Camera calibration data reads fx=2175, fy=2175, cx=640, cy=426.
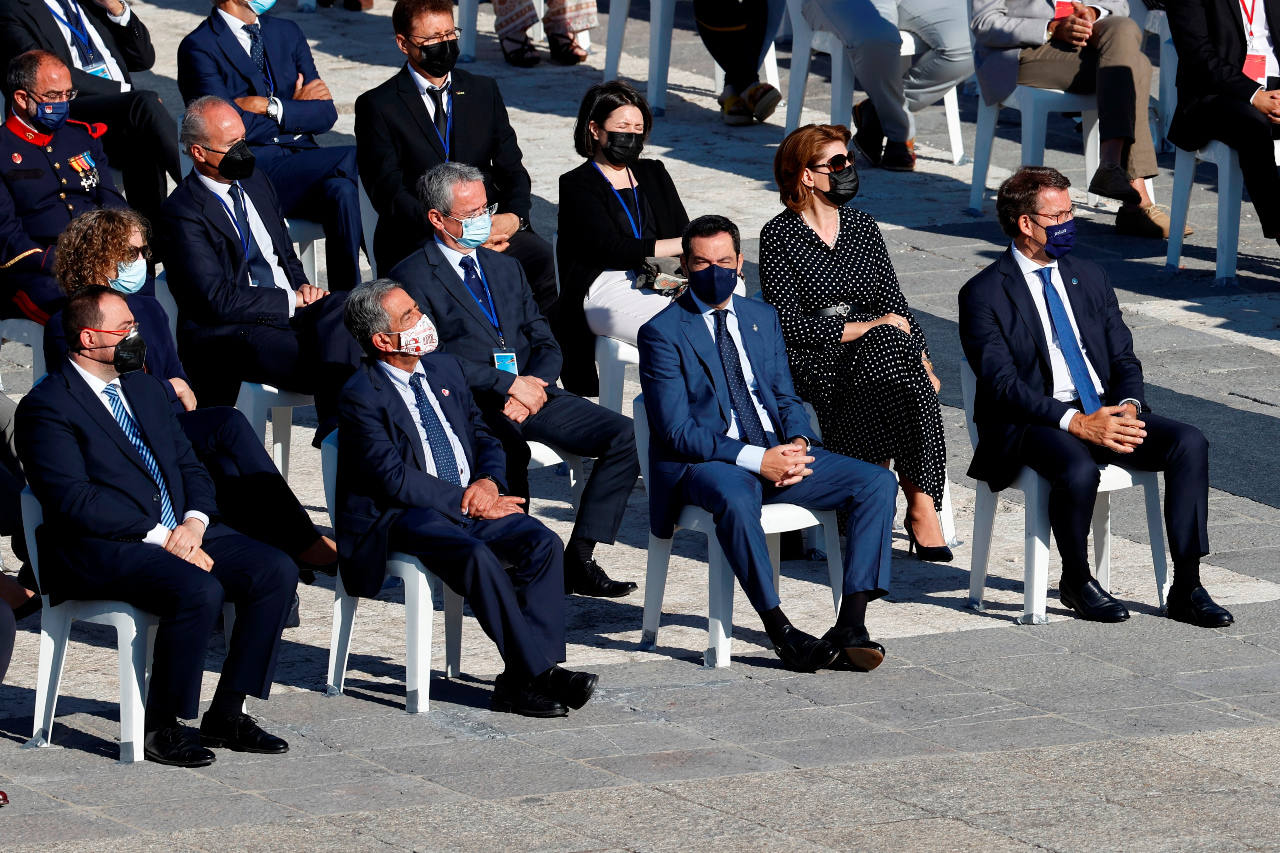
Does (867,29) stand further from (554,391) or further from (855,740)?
(855,740)

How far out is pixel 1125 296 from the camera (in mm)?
10320

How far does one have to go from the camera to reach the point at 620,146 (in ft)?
25.8

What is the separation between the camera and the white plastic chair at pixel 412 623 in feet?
19.3

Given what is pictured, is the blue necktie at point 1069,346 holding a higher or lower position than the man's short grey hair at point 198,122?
lower

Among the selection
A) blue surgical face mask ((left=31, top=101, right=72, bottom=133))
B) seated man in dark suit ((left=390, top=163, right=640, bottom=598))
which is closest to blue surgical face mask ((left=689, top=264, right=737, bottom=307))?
seated man in dark suit ((left=390, top=163, right=640, bottom=598))

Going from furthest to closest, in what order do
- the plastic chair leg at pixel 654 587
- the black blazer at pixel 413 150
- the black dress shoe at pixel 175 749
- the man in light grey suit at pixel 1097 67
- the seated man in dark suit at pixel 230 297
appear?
1. the man in light grey suit at pixel 1097 67
2. the black blazer at pixel 413 150
3. the seated man in dark suit at pixel 230 297
4. the plastic chair leg at pixel 654 587
5. the black dress shoe at pixel 175 749

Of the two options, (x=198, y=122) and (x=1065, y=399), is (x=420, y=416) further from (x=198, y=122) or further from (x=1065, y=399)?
(x=1065, y=399)

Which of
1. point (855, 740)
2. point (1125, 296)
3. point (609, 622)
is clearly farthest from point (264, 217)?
point (1125, 296)

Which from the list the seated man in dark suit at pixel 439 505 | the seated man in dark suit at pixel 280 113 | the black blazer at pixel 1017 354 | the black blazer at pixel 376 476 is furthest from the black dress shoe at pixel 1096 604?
the seated man in dark suit at pixel 280 113

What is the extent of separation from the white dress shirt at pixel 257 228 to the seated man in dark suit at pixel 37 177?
747 millimetres

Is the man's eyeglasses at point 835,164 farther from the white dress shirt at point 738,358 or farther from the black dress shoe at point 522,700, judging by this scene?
the black dress shoe at point 522,700

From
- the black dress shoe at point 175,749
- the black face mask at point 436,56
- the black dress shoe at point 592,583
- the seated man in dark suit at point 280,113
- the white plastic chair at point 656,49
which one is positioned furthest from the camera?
the white plastic chair at point 656,49

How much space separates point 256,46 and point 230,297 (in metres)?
2.02

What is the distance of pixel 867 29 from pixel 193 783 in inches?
302
